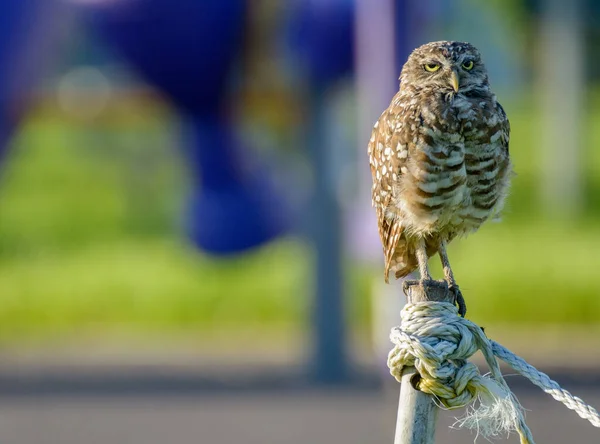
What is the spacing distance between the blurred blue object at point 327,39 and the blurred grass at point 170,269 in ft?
4.47

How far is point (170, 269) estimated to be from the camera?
11414 millimetres

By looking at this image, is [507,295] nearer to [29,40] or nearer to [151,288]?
[151,288]

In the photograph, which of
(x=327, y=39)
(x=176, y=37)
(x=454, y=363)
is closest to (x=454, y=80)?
(x=454, y=363)

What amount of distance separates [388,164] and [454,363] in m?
0.94

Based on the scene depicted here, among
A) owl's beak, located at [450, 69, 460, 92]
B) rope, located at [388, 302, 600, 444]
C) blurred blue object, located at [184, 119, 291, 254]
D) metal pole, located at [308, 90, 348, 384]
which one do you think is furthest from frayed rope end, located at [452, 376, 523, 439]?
blurred blue object, located at [184, 119, 291, 254]

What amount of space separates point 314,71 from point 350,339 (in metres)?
2.16

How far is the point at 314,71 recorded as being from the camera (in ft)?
24.7

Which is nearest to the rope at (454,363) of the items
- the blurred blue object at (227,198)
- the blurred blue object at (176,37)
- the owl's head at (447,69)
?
the owl's head at (447,69)

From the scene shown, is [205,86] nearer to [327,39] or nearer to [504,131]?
[327,39]

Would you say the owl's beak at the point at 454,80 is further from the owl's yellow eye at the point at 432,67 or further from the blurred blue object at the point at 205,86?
the blurred blue object at the point at 205,86

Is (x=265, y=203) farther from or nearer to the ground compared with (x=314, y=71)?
nearer to the ground

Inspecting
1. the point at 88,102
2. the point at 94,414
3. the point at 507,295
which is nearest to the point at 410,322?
the point at 94,414

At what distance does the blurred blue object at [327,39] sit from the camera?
7.46 meters

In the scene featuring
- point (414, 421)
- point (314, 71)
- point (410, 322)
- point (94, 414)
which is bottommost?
point (94, 414)
